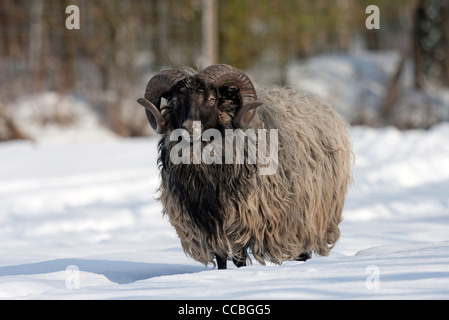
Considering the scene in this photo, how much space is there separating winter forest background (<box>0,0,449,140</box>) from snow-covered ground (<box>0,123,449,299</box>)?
4.39 m

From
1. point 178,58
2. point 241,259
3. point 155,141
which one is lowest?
point 241,259

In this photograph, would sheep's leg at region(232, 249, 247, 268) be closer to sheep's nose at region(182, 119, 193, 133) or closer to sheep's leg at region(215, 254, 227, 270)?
sheep's leg at region(215, 254, 227, 270)

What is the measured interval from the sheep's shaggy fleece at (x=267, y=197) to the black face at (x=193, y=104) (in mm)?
304

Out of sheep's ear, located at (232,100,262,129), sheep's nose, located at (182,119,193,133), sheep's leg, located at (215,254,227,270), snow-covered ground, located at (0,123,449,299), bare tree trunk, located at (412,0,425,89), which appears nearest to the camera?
snow-covered ground, located at (0,123,449,299)

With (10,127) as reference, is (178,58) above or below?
above

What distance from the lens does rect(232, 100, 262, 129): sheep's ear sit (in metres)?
6.60

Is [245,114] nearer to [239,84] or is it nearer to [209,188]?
[239,84]

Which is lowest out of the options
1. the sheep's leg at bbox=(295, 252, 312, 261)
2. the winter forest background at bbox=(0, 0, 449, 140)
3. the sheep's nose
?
the sheep's leg at bbox=(295, 252, 312, 261)

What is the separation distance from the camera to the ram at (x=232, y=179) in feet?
21.8

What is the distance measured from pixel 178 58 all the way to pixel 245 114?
23430 mm

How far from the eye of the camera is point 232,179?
669cm

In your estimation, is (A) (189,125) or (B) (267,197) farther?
(B) (267,197)

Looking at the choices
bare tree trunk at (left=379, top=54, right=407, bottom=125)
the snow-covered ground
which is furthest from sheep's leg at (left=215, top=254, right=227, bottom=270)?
bare tree trunk at (left=379, top=54, right=407, bottom=125)

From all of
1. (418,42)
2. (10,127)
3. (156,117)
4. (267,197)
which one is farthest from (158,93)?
(418,42)
